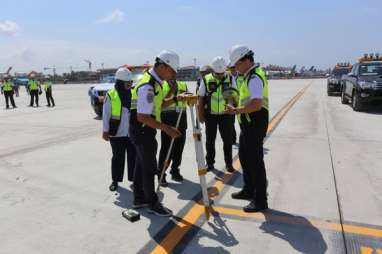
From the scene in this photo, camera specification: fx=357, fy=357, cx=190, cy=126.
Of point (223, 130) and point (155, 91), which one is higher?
point (155, 91)

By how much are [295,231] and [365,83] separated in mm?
11487

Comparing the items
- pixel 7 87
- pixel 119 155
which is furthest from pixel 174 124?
pixel 7 87

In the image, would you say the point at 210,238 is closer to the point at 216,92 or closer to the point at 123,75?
the point at 123,75

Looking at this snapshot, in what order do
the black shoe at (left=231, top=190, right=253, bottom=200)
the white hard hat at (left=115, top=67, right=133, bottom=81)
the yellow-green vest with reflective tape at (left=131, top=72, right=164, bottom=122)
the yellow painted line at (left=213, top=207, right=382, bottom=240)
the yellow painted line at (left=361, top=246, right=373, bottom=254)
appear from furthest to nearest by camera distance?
the white hard hat at (left=115, top=67, right=133, bottom=81)
the black shoe at (left=231, top=190, right=253, bottom=200)
the yellow-green vest with reflective tape at (left=131, top=72, right=164, bottom=122)
the yellow painted line at (left=213, top=207, right=382, bottom=240)
the yellow painted line at (left=361, top=246, right=373, bottom=254)

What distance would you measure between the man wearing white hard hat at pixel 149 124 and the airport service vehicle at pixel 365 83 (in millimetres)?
11373

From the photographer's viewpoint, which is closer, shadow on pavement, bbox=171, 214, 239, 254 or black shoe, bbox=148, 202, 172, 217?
shadow on pavement, bbox=171, 214, 239, 254

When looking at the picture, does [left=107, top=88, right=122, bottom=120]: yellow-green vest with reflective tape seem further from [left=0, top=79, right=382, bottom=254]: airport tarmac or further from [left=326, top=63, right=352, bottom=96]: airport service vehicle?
[left=326, top=63, right=352, bottom=96]: airport service vehicle

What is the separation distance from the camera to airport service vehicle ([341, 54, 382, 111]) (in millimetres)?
13422

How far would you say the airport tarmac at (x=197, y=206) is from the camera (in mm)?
3650

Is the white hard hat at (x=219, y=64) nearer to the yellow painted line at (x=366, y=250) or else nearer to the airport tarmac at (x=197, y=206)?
the airport tarmac at (x=197, y=206)

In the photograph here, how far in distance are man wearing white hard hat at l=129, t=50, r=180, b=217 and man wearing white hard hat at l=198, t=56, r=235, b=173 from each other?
1560 mm

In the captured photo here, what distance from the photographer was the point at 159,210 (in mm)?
4355

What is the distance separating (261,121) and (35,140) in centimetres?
718

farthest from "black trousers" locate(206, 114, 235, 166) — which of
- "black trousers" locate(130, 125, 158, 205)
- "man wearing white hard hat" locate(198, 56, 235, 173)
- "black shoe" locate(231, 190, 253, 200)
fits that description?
"black trousers" locate(130, 125, 158, 205)
